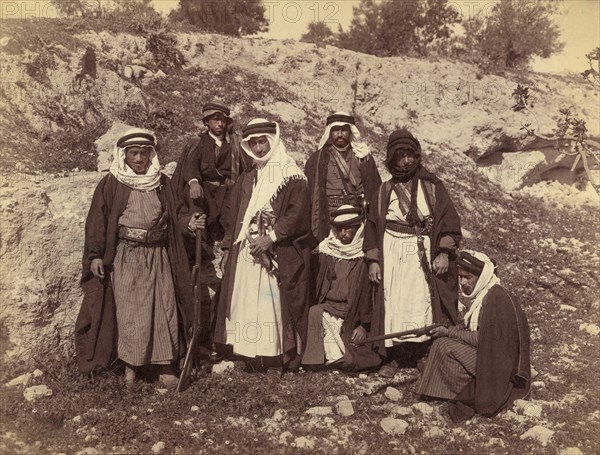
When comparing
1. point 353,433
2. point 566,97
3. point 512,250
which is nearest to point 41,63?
point 353,433

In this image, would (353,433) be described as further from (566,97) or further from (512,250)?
(566,97)

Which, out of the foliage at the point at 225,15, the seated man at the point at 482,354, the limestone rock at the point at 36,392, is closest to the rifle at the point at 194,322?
the limestone rock at the point at 36,392

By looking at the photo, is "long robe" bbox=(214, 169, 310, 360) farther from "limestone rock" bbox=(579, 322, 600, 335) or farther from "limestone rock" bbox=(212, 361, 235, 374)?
"limestone rock" bbox=(579, 322, 600, 335)

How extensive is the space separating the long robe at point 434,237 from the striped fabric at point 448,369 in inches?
18.5

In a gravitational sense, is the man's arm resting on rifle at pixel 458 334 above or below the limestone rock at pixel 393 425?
above

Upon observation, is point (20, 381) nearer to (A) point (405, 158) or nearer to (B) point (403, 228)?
(B) point (403, 228)

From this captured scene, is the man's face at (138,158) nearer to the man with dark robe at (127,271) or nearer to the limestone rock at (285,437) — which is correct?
the man with dark robe at (127,271)

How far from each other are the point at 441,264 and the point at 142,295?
237 cm

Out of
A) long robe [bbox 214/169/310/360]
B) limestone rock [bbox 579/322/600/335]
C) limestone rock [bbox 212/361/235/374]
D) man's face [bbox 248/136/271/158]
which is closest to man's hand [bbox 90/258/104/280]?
long robe [bbox 214/169/310/360]

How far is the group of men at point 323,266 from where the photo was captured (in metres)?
4.12

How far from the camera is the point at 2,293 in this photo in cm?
434

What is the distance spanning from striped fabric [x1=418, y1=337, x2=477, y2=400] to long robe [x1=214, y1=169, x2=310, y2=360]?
Answer: 108 centimetres

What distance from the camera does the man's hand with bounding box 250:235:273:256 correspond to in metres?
4.48

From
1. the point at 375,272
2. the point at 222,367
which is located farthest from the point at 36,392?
the point at 375,272
